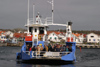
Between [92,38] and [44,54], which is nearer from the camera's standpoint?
[44,54]

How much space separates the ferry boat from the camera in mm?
25858

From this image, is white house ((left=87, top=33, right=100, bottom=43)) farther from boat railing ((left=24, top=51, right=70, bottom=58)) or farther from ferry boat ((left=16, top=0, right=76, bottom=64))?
boat railing ((left=24, top=51, right=70, bottom=58))

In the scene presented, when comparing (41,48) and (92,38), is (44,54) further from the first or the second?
(92,38)

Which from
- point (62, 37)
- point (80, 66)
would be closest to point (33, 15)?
point (80, 66)

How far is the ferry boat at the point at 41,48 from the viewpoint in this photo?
84.8 feet

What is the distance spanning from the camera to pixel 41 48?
87.6 ft

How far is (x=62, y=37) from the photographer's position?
115m

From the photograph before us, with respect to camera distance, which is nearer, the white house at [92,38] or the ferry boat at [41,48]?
the ferry boat at [41,48]

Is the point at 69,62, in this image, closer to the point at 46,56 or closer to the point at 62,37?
the point at 46,56

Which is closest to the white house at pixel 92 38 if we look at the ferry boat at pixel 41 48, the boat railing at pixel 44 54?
the ferry boat at pixel 41 48

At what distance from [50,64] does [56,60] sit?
0.85 meters

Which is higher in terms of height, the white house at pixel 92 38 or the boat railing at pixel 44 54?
the white house at pixel 92 38

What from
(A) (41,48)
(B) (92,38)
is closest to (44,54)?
(A) (41,48)

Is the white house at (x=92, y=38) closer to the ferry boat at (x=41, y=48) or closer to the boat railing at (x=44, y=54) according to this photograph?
the ferry boat at (x=41, y=48)
